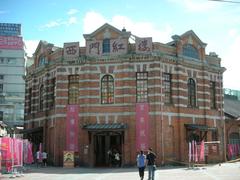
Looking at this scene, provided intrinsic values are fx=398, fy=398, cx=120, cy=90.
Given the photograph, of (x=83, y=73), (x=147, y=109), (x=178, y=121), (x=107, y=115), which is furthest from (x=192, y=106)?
(x=83, y=73)

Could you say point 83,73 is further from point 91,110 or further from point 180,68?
point 180,68

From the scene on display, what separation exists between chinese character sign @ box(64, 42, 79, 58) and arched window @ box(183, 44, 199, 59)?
973 cm

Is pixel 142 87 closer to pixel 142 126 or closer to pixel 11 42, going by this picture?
pixel 142 126

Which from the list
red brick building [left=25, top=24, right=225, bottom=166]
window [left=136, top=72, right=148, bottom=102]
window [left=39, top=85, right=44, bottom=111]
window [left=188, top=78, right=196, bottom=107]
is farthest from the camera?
window [left=39, top=85, right=44, bottom=111]

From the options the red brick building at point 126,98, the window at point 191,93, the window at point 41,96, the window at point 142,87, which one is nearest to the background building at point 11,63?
the window at point 41,96

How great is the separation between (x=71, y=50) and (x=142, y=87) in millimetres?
7202

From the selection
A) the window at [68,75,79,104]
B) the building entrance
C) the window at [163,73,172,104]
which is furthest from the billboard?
the window at [163,73,172,104]

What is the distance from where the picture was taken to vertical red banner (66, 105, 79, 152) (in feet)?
110

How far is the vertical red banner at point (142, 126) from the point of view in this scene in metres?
32.3

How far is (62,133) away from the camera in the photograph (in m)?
34.5

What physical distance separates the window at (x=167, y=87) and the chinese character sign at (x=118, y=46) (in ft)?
13.6

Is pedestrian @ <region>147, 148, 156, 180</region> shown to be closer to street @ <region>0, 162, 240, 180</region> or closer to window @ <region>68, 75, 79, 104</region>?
street @ <region>0, 162, 240, 180</region>

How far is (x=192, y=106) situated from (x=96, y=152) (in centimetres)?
952

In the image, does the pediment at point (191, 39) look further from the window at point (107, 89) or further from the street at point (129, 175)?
the street at point (129, 175)
